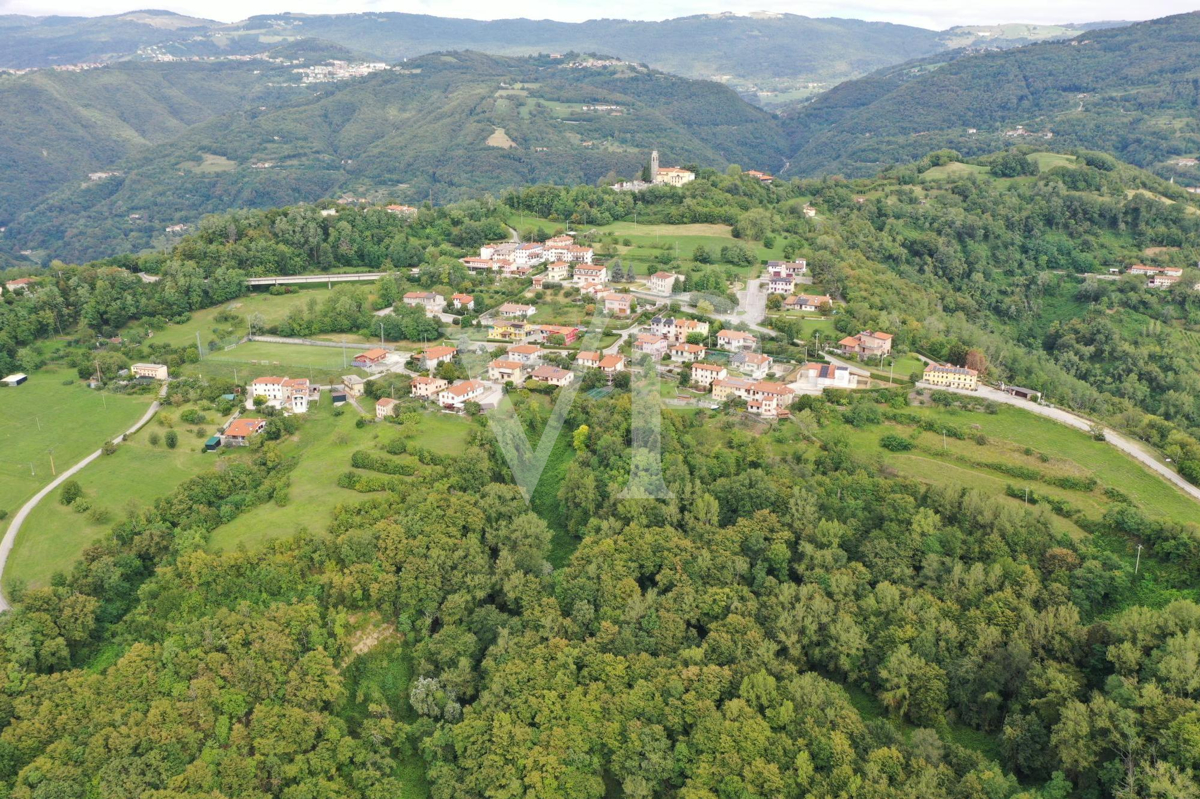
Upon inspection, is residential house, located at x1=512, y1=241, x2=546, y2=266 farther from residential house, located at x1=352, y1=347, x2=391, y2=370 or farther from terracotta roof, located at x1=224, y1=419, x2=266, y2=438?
terracotta roof, located at x1=224, y1=419, x2=266, y2=438

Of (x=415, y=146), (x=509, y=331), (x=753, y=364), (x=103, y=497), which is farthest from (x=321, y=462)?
(x=415, y=146)

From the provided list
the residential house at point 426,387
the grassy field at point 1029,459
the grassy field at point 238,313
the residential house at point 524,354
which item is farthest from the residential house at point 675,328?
the grassy field at point 238,313

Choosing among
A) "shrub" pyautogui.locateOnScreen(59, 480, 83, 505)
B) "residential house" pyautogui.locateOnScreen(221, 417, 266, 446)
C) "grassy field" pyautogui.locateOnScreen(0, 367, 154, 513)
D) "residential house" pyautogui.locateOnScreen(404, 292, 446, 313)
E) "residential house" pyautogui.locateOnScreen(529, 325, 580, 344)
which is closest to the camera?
"shrub" pyautogui.locateOnScreen(59, 480, 83, 505)

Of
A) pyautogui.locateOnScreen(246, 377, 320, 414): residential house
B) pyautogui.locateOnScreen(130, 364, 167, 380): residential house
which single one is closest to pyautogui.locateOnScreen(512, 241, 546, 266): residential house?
pyautogui.locateOnScreen(246, 377, 320, 414): residential house

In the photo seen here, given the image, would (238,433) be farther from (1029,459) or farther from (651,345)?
(1029,459)

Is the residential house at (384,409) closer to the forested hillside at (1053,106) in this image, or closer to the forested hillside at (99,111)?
the forested hillside at (1053,106)

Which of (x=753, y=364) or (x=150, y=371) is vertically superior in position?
(x=753, y=364)
